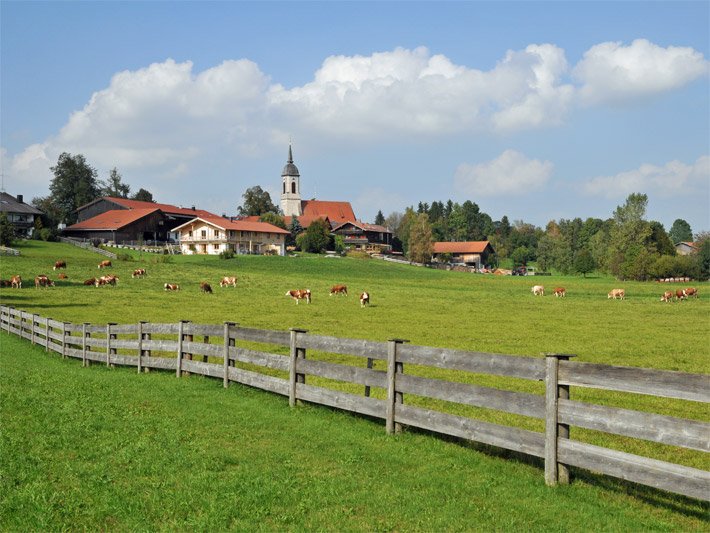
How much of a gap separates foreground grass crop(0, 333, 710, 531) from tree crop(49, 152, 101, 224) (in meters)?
141

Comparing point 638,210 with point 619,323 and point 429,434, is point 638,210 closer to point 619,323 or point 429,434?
point 619,323

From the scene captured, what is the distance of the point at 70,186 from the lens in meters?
144

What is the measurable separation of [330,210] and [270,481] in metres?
174

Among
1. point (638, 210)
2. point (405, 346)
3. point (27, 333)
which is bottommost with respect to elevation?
point (27, 333)

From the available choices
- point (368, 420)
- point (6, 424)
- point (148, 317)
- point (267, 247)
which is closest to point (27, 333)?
point (148, 317)

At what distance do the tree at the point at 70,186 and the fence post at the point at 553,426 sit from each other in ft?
479

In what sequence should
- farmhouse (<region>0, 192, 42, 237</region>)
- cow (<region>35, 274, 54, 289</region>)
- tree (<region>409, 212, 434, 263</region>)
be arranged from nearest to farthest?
1. cow (<region>35, 274, 54, 289</region>)
2. farmhouse (<region>0, 192, 42, 237</region>)
3. tree (<region>409, 212, 434, 263</region>)

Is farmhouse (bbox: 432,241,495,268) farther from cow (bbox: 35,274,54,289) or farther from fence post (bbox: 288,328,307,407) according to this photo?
fence post (bbox: 288,328,307,407)

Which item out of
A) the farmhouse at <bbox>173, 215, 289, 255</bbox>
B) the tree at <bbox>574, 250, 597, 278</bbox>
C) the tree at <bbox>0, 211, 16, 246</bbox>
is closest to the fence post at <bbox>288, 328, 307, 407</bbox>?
the tree at <bbox>0, 211, 16, 246</bbox>

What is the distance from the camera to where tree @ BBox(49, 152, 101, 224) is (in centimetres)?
14250

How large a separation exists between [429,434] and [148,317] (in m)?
26.5

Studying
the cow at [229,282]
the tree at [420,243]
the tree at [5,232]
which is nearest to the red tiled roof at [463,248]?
the tree at [420,243]

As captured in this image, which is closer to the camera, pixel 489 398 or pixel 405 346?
pixel 489 398

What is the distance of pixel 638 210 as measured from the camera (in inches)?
4323
